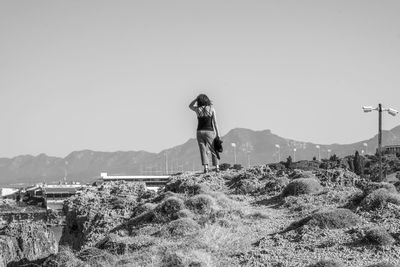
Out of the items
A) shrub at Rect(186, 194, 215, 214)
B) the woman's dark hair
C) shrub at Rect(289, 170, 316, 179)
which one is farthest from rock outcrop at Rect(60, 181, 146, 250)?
shrub at Rect(289, 170, 316, 179)

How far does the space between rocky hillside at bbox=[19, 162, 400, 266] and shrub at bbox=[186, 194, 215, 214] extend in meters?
0.03

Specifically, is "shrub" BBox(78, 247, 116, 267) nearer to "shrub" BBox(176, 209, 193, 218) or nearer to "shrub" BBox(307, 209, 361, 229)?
"shrub" BBox(176, 209, 193, 218)

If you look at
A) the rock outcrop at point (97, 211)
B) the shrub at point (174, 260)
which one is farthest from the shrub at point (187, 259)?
the rock outcrop at point (97, 211)

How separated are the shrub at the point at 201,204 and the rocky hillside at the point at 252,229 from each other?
1.1 inches

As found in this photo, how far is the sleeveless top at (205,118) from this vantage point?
20708mm

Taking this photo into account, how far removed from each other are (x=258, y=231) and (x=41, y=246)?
22237 mm

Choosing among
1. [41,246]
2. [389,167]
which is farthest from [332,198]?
[389,167]

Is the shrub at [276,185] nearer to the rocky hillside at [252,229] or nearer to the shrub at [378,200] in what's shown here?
the rocky hillside at [252,229]

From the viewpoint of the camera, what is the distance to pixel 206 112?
2073cm

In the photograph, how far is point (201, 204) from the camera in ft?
60.8

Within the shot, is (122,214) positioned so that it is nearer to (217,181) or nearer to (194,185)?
(194,185)

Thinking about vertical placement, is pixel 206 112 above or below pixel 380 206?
above

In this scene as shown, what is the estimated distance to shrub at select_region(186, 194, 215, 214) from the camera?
18.2 meters

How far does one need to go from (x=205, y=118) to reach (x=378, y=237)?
30.2ft
